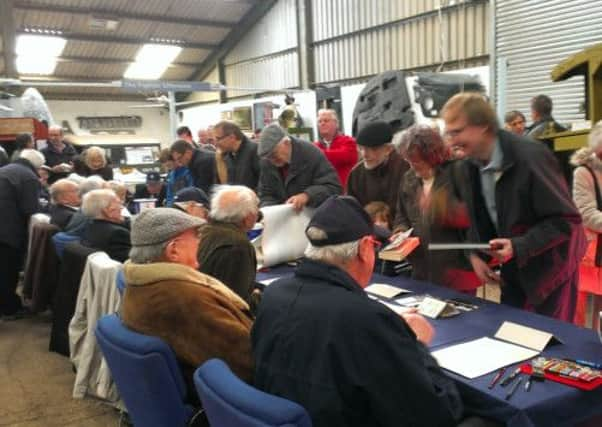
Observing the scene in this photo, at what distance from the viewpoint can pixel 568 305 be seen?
2.33 metres

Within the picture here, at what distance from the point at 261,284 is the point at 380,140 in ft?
3.47

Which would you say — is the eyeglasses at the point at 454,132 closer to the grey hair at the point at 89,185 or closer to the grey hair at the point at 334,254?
the grey hair at the point at 334,254

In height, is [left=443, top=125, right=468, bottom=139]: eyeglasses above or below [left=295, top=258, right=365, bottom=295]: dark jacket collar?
above

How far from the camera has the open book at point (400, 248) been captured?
2.48m

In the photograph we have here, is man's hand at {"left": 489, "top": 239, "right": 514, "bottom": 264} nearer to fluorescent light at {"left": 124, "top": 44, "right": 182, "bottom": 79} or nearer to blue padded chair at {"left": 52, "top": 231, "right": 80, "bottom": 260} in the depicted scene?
blue padded chair at {"left": 52, "top": 231, "right": 80, "bottom": 260}

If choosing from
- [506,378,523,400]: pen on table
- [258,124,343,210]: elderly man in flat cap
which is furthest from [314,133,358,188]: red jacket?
[506,378,523,400]: pen on table

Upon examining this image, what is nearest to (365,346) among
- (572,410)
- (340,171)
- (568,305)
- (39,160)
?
(572,410)

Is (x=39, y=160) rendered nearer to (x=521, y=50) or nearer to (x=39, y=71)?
(x=521, y=50)

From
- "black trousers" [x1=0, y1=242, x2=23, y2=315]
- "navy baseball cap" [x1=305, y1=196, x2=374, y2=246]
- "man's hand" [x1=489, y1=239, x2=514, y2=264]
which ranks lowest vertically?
"black trousers" [x1=0, y1=242, x2=23, y2=315]

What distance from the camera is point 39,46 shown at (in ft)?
41.1

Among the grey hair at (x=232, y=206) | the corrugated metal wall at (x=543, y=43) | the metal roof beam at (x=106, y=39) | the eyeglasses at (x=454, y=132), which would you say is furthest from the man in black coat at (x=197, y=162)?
the metal roof beam at (x=106, y=39)

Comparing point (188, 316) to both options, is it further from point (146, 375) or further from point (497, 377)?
point (497, 377)

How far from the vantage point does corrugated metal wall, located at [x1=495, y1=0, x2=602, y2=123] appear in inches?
255

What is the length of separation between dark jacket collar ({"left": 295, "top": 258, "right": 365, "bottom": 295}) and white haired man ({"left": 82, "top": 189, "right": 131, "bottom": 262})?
2233mm
